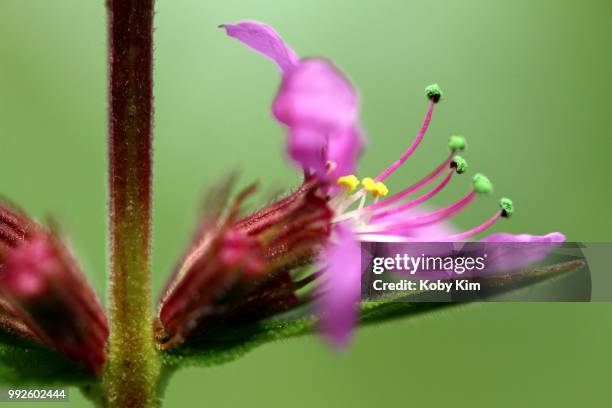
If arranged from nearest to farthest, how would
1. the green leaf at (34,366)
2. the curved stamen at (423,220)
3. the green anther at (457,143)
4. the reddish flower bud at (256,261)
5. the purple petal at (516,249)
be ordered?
the reddish flower bud at (256,261)
the green leaf at (34,366)
the purple petal at (516,249)
the curved stamen at (423,220)
the green anther at (457,143)

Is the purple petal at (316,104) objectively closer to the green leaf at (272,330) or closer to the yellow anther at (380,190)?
the green leaf at (272,330)

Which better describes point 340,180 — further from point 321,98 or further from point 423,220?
point 321,98

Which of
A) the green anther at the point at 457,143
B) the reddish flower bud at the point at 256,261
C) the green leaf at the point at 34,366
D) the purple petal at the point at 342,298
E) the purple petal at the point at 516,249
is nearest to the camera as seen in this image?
the purple petal at the point at 342,298

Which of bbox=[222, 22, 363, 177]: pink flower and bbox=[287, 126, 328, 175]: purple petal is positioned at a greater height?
bbox=[222, 22, 363, 177]: pink flower

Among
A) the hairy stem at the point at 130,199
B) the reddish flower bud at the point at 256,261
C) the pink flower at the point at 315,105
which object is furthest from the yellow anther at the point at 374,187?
the pink flower at the point at 315,105

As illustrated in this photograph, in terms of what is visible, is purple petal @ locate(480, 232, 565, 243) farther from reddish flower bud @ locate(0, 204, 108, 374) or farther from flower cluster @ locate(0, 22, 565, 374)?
reddish flower bud @ locate(0, 204, 108, 374)

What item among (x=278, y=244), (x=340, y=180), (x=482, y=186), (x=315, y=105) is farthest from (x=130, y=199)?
(x=482, y=186)

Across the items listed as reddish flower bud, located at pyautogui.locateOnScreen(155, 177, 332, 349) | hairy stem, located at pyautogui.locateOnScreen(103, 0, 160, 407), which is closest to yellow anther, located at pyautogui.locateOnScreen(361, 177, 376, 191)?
reddish flower bud, located at pyautogui.locateOnScreen(155, 177, 332, 349)
